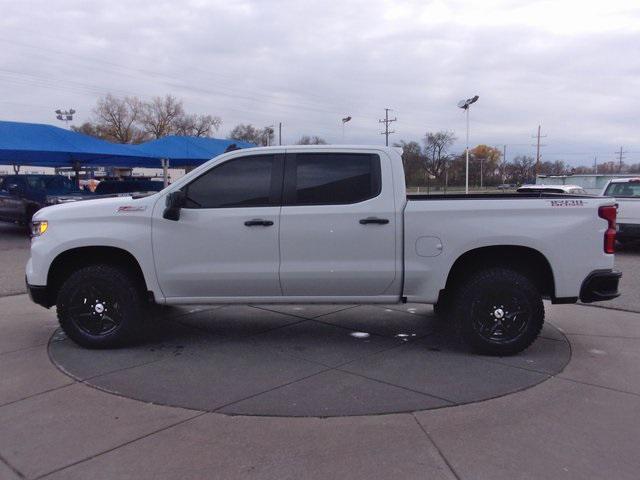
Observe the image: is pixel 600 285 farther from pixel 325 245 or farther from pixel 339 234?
pixel 325 245

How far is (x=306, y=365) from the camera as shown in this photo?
5102 mm

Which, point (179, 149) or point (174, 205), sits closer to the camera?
point (174, 205)

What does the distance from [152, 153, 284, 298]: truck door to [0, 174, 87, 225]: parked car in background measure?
12.7 metres

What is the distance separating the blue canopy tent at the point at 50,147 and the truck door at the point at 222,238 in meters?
14.6

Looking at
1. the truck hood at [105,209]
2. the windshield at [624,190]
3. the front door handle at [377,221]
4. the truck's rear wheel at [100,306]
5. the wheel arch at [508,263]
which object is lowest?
the truck's rear wheel at [100,306]

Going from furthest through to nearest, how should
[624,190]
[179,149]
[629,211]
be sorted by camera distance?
1. [179,149]
2. [624,190]
3. [629,211]

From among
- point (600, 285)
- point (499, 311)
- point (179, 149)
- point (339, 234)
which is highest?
point (179, 149)

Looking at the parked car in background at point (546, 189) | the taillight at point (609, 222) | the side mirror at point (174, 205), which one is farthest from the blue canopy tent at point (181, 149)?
the taillight at point (609, 222)

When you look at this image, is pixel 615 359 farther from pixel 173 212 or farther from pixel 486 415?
pixel 173 212

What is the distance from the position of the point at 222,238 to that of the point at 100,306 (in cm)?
141

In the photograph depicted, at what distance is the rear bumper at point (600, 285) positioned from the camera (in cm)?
512

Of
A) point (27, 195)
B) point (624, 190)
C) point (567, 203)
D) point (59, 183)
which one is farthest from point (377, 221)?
point (59, 183)

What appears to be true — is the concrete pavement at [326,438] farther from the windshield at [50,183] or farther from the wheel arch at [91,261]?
the windshield at [50,183]

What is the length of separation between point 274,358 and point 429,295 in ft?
5.19
